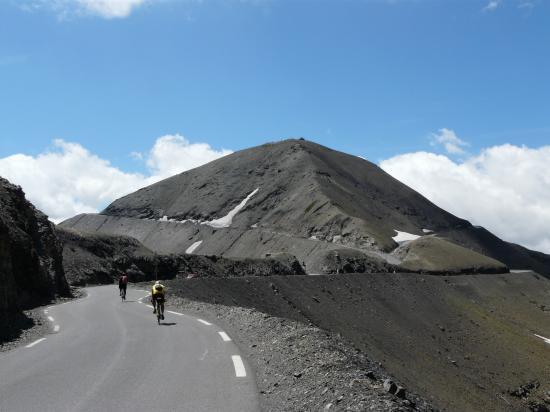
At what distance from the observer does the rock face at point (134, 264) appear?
58597mm

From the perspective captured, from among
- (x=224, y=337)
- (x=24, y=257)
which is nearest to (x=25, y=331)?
(x=224, y=337)

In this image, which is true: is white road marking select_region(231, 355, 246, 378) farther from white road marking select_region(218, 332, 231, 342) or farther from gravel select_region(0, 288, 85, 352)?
gravel select_region(0, 288, 85, 352)

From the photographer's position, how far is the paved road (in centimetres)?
809

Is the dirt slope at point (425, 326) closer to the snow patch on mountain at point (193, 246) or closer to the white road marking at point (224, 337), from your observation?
the white road marking at point (224, 337)

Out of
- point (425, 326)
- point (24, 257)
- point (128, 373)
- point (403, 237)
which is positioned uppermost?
point (403, 237)

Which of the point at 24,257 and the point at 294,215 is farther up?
the point at 294,215

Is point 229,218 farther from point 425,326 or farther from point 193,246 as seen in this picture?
point 425,326

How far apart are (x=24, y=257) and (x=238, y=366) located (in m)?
22.3

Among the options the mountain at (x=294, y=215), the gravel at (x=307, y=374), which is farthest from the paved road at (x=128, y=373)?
the mountain at (x=294, y=215)

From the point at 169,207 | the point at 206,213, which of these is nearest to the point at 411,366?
the point at 206,213

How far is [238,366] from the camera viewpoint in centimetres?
1066

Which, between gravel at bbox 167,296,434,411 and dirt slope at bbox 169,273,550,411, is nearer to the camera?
gravel at bbox 167,296,434,411

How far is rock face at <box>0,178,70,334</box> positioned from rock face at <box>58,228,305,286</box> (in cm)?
1659

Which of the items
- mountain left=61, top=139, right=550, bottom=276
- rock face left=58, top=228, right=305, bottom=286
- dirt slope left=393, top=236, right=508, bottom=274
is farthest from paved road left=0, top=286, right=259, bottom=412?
dirt slope left=393, top=236, right=508, bottom=274
